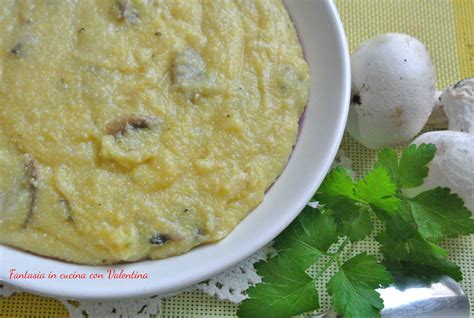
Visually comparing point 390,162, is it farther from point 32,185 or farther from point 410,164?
point 32,185

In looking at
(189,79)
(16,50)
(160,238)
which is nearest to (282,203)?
(160,238)

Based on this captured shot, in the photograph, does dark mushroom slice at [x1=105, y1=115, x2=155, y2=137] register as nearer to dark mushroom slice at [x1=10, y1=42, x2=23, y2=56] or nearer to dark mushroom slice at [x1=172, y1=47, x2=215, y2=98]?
dark mushroom slice at [x1=172, y1=47, x2=215, y2=98]

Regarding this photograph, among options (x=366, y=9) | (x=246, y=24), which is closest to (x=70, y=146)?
(x=246, y=24)

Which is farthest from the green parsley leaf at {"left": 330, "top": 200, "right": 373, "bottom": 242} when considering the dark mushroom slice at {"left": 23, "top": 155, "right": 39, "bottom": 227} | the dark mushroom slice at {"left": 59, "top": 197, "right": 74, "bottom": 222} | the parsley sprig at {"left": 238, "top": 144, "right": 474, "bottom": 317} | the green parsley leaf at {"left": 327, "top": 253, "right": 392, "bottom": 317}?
the dark mushroom slice at {"left": 23, "top": 155, "right": 39, "bottom": 227}

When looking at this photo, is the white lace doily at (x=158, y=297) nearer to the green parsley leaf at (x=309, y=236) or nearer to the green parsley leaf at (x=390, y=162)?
the green parsley leaf at (x=309, y=236)

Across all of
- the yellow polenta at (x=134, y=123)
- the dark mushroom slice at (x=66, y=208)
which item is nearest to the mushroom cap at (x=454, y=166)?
the yellow polenta at (x=134, y=123)
